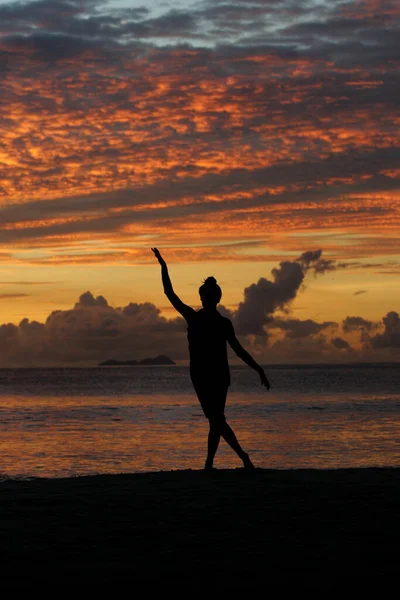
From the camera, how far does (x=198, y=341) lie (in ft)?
29.6

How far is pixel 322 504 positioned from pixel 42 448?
2098 centimetres

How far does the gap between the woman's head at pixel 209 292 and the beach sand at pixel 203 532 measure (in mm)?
1824

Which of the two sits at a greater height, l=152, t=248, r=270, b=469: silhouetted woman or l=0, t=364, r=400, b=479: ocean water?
l=152, t=248, r=270, b=469: silhouetted woman

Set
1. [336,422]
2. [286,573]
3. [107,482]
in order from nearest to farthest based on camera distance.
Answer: [286,573] < [107,482] < [336,422]

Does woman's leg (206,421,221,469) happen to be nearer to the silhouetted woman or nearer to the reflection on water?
the silhouetted woman

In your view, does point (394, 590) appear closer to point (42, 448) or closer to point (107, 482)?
point (107, 482)

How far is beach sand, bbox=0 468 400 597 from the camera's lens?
459 centimetres

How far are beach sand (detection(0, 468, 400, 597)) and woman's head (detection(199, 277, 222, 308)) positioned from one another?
1824 mm

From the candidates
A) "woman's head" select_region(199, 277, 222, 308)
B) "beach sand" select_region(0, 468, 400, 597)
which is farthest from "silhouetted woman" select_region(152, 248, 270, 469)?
"beach sand" select_region(0, 468, 400, 597)

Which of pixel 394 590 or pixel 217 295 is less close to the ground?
pixel 217 295

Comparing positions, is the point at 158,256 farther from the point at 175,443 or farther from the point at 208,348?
the point at 175,443

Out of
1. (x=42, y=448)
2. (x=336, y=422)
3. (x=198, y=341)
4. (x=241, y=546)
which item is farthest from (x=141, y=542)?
(x=336, y=422)

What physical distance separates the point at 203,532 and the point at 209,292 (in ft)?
12.1

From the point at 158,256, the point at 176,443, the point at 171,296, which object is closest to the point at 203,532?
the point at 171,296
